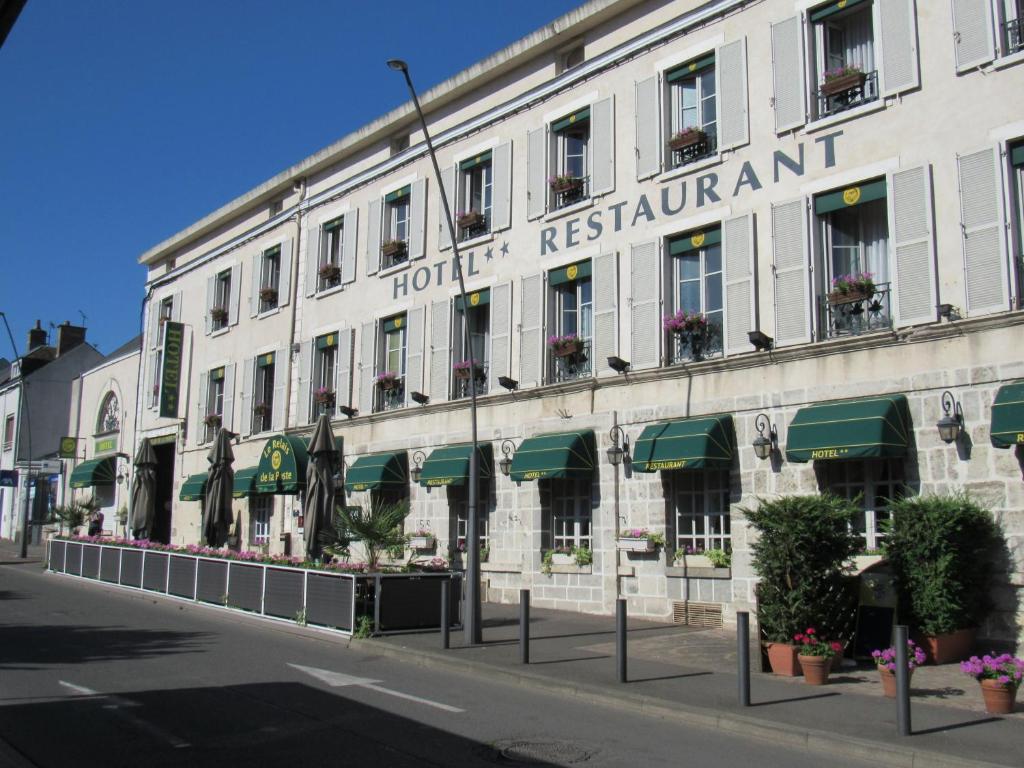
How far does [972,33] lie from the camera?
1306cm

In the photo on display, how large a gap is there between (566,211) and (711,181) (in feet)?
10.9

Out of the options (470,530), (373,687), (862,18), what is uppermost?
(862,18)

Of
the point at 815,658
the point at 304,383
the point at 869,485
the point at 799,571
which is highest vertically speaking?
the point at 304,383

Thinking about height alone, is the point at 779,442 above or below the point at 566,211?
below

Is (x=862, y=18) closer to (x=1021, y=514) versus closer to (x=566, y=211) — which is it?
(x=566, y=211)

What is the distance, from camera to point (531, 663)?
11.8 m

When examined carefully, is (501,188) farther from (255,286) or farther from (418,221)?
(255,286)

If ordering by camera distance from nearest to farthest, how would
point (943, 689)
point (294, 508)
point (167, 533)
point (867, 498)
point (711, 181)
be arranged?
point (943, 689)
point (867, 498)
point (711, 181)
point (294, 508)
point (167, 533)

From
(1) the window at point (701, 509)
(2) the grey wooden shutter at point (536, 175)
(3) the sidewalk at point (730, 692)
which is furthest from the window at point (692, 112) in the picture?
(3) the sidewalk at point (730, 692)

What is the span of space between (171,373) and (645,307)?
1956cm

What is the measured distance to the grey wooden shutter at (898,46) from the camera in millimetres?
13727

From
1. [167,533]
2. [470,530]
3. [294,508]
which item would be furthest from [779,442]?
[167,533]

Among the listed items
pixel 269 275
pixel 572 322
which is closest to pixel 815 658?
pixel 572 322

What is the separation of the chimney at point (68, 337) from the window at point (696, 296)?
40136 millimetres
